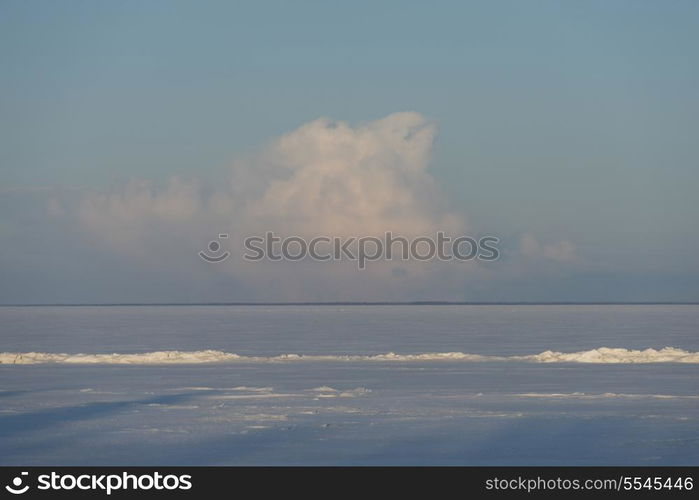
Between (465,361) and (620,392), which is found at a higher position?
(465,361)

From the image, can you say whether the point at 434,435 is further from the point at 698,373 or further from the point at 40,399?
the point at 698,373

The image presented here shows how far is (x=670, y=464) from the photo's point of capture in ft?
59.0

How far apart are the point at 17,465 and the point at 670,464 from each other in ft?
36.0

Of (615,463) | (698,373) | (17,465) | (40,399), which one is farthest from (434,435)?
(698,373)
